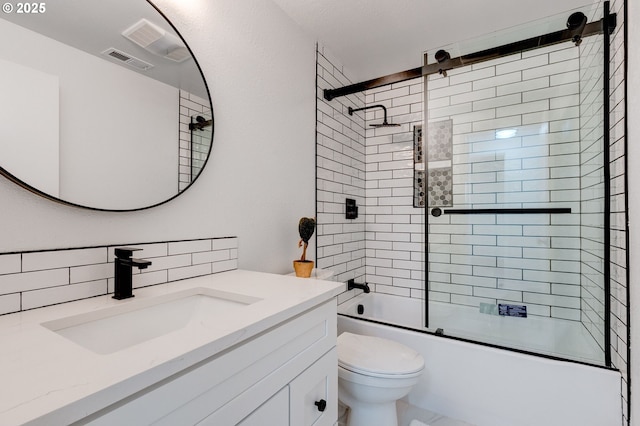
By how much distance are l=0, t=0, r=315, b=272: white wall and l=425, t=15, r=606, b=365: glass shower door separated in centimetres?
98

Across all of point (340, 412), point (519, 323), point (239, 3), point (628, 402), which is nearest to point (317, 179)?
point (239, 3)

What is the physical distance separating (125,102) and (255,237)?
0.85 m

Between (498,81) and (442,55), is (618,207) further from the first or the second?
(442,55)

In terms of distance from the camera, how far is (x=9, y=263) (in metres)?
0.85

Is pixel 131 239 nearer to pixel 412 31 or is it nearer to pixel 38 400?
pixel 38 400

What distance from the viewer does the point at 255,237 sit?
5.49ft

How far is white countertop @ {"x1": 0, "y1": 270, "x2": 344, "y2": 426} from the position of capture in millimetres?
441

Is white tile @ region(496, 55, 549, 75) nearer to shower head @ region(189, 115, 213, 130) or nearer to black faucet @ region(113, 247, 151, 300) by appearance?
shower head @ region(189, 115, 213, 130)

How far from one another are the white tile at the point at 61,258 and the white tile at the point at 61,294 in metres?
0.07

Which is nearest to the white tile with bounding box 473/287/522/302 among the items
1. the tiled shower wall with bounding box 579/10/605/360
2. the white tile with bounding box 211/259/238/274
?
the tiled shower wall with bounding box 579/10/605/360

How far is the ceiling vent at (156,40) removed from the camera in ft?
3.77

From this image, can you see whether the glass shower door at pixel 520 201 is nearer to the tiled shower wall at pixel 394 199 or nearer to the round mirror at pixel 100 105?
the tiled shower wall at pixel 394 199

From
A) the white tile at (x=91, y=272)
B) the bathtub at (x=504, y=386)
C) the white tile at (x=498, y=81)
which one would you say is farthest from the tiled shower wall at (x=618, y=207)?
the white tile at (x=91, y=272)

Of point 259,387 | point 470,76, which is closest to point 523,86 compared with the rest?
point 470,76
